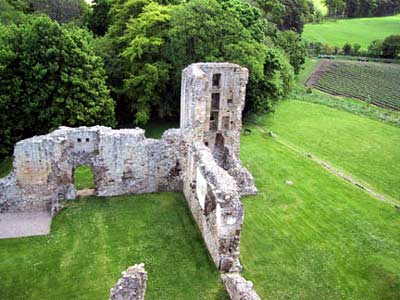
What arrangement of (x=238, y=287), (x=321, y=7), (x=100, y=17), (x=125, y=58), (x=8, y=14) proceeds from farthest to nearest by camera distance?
(x=321, y=7) < (x=100, y=17) < (x=8, y=14) < (x=125, y=58) < (x=238, y=287)

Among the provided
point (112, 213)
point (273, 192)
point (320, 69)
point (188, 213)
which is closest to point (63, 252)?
point (112, 213)

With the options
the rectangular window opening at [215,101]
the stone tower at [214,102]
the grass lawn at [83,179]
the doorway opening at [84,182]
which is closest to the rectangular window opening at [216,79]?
the stone tower at [214,102]

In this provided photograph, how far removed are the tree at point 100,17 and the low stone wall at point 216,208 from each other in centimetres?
2352

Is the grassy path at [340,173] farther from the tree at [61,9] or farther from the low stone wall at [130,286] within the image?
the tree at [61,9]

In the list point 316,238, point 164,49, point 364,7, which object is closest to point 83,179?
point 164,49

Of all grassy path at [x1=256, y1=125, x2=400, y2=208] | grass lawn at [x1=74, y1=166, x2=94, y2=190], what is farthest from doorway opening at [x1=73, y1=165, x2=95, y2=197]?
grassy path at [x1=256, y1=125, x2=400, y2=208]

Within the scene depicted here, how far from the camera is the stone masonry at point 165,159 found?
19.8m

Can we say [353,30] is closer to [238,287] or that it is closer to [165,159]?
[165,159]

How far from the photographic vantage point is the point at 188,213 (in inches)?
845

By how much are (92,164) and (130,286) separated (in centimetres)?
1062

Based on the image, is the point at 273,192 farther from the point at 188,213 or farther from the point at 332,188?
the point at 188,213

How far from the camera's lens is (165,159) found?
74.8 ft

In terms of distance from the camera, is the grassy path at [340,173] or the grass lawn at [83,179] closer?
the grass lawn at [83,179]

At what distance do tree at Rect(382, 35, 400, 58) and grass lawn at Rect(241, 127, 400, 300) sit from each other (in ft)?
155
